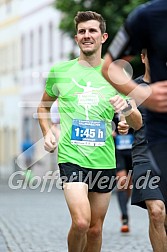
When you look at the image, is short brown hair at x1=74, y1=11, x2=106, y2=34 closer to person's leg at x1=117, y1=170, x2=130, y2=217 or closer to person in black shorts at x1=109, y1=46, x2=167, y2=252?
person in black shorts at x1=109, y1=46, x2=167, y2=252

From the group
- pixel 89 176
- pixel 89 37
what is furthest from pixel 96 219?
pixel 89 37

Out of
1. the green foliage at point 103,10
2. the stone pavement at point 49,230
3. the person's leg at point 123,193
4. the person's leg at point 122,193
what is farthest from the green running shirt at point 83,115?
the green foliage at point 103,10

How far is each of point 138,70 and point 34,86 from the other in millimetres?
24506

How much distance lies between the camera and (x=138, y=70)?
98.2ft

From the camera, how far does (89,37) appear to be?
28.3ft

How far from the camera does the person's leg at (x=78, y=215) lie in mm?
7910

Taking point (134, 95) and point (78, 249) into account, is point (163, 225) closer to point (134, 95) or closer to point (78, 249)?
point (78, 249)

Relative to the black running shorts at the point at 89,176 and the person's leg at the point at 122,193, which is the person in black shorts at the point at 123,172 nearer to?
the person's leg at the point at 122,193

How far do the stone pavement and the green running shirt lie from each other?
8.56ft

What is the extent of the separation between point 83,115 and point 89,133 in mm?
157

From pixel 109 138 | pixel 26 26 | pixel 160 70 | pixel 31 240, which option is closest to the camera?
pixel 160 70

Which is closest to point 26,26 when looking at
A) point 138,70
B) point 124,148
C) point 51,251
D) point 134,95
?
point 138,70

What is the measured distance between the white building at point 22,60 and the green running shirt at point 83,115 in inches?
1618

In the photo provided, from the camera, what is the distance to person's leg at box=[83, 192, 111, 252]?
8281mm
